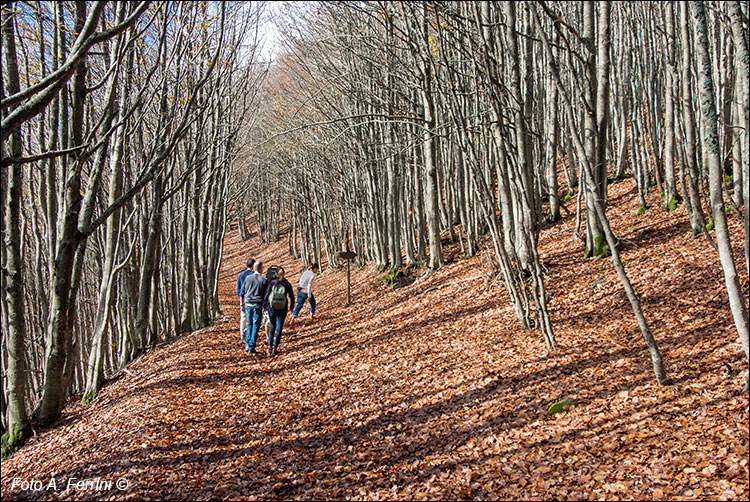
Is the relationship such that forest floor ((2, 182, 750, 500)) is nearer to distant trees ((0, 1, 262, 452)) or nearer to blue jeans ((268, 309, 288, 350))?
blue jeans ((268, 309, 288, 350))

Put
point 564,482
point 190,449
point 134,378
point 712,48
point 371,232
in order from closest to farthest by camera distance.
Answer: point 564,482
point 190,449
point 134,378
point 712,48
point 371,232

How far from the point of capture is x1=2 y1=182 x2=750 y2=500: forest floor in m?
3.43

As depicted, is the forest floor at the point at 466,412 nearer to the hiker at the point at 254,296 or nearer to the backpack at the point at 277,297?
the hiker at the point at 254,296

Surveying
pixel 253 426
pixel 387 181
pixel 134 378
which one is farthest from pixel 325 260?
pixel 253 426

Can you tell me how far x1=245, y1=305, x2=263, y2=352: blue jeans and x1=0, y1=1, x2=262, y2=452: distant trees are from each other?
2213 mm

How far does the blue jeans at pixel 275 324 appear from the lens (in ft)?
28.8

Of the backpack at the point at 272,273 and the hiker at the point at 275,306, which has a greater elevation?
the backpack at the point at 272,273

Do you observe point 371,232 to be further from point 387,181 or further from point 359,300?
point 359,300

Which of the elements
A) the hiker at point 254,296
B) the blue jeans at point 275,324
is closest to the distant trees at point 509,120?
the hiker at point 254,296

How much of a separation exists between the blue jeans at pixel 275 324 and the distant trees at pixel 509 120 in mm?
3190

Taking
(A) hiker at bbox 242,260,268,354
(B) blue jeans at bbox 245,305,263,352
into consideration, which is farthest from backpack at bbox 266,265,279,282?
(B) blue jeans at bbox 245,305,263,352

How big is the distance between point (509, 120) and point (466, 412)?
3235 mm

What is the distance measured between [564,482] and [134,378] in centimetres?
738

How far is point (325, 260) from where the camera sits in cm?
2811
